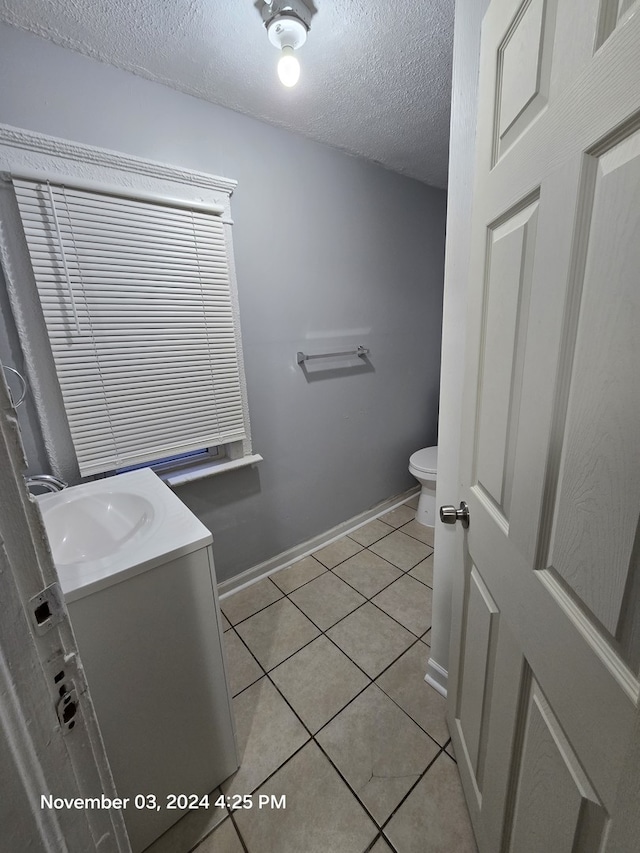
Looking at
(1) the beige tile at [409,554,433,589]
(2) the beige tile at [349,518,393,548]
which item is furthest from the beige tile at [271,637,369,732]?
(2) the beige tile at [349,518,393,548]

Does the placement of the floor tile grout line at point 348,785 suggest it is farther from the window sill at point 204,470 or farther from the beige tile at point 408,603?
the window sill at point 204,470

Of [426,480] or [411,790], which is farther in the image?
[426,480]

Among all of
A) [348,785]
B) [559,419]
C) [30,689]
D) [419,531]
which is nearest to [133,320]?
[30,689]

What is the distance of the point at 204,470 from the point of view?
1663 millimetres

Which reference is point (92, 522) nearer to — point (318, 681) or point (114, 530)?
point (114, 530)

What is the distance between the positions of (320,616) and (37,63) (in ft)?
7.86

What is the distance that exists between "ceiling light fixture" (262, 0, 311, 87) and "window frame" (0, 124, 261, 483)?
0.49m

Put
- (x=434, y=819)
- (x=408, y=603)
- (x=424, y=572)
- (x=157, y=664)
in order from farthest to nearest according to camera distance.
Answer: (x=424, y=572) < (x=408, y=603) < (x=434, y=819) < (x=157, y=664)

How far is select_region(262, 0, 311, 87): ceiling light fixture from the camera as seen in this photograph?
990 mm

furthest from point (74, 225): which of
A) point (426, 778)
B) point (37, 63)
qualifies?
point (426, 778)

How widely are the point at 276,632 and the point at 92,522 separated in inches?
38.8

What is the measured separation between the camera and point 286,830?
3.17 ft

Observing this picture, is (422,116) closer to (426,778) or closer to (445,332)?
(445,332)

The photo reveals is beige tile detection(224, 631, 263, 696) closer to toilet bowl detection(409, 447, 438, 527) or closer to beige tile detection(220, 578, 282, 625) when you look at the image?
beige tile detection(220, 578, 282, 625)
